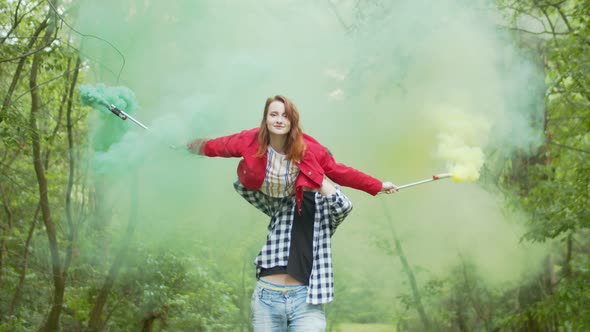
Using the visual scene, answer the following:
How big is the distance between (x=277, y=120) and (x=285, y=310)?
824 mm

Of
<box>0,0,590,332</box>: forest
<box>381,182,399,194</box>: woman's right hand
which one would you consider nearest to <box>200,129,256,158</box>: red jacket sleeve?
<box>0,0,590,332</box>: forest

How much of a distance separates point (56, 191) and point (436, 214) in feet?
22.2

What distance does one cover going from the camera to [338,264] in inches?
465

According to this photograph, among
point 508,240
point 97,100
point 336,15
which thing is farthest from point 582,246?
point 97,100

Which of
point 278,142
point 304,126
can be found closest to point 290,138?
point 278,142

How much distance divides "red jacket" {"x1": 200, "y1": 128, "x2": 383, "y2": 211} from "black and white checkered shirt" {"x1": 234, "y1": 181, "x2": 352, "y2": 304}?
0.37ft

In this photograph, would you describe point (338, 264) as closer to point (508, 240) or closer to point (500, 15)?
point (508, 240)

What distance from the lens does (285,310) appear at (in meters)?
2.65

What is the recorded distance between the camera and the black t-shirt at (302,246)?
106 inches

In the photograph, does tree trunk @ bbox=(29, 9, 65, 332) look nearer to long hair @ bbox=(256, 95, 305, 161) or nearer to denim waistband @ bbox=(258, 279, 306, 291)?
long hair @ bbox=(256, 95, 305, 161)

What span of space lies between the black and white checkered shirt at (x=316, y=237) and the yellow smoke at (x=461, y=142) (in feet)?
3.30

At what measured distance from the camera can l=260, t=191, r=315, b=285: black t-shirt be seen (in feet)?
8.80

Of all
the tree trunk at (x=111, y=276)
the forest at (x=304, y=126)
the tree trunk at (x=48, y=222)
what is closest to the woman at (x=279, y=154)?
the forest at (x=304, y=126)

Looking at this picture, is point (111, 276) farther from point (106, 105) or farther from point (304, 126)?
point (106, 105)
